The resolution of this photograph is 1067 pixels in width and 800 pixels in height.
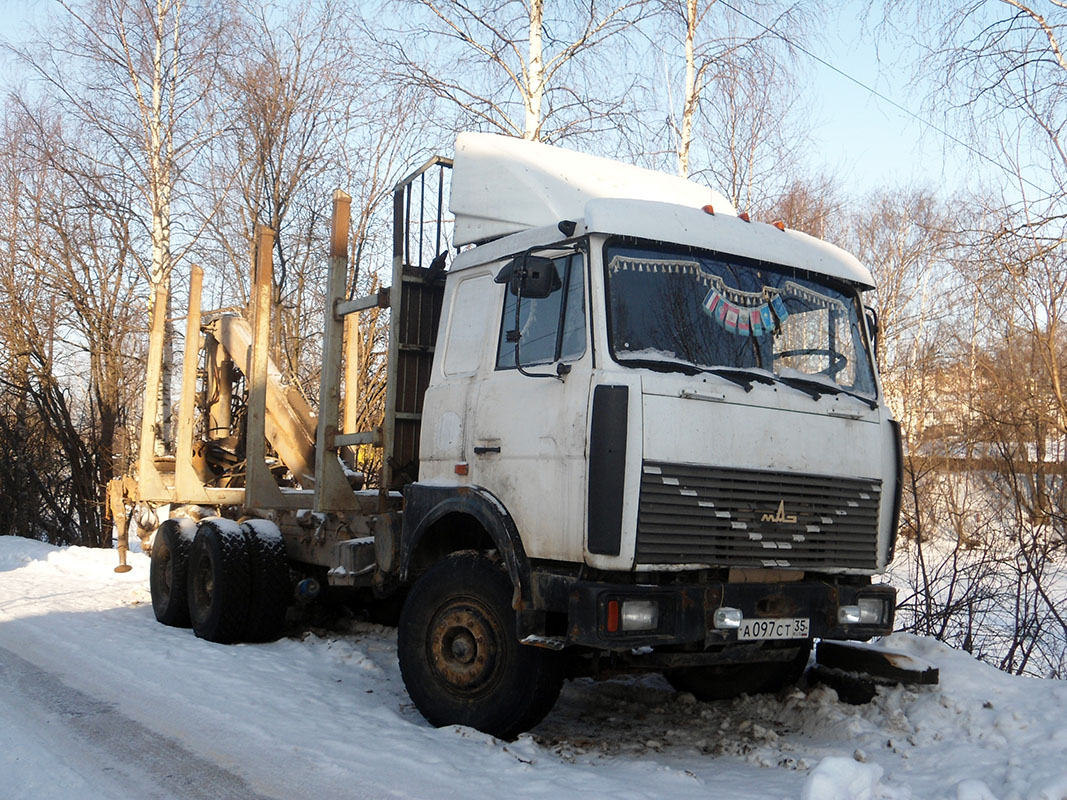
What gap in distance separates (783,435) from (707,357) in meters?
0.55

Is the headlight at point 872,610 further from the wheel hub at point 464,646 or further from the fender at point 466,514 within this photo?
the wheel hub at point 464,646

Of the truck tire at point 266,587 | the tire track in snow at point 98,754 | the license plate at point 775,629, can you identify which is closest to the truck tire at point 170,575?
the truck tire at point 266,587

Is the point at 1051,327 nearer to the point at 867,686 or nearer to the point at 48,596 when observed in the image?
the point at 867,686

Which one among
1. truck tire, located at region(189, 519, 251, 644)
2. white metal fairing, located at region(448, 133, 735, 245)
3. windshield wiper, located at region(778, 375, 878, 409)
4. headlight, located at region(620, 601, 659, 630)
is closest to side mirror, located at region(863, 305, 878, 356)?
windshield wiper, located at region(778, 375, 878, 409)

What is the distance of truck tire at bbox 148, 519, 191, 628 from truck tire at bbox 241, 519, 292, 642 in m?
0.97

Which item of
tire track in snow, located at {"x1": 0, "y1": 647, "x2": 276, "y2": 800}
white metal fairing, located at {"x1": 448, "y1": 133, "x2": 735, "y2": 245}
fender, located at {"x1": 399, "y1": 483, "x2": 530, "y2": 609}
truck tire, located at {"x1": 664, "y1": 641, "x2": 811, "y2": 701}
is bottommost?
tire track in snow, located at {"x1": 0, "y1": 647, "x2": 276, "y2": 800}

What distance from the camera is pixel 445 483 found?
5.55m

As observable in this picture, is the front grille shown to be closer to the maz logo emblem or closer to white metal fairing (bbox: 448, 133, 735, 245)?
the maz logo emblem

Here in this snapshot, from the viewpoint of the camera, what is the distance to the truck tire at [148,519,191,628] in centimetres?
819

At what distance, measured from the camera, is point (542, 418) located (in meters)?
4.96

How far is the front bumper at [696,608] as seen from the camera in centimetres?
444

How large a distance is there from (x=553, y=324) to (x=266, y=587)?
371 cm

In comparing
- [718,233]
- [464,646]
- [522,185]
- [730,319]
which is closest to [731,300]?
[730,319]

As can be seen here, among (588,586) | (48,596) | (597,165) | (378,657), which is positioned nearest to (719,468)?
(588,586)
